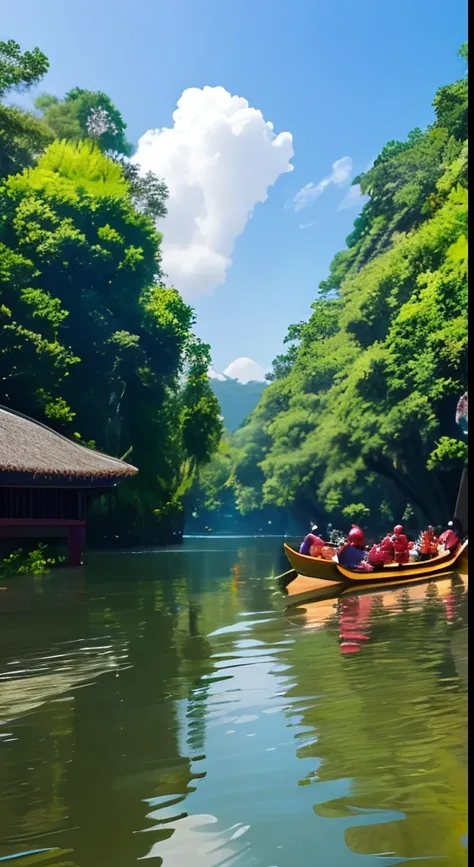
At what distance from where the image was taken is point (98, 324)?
123ft

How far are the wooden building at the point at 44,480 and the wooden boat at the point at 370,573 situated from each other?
726 cm

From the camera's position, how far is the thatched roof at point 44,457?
865 inches

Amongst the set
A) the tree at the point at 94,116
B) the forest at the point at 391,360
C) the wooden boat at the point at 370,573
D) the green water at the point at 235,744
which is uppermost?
the tree at the point at 94,116

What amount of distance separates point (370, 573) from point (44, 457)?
9830mm

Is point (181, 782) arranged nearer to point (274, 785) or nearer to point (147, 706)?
point (274, 785)

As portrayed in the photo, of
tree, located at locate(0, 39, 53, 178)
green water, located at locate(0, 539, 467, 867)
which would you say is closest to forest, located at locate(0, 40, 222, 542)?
tree, located at locate(0, 39, 53, 178)

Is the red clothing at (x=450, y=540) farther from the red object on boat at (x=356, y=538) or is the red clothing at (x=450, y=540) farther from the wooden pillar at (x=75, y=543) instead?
the wooden pillar at (x=75, y=543)

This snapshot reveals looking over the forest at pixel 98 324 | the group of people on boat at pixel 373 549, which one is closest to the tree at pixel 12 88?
the forest at pixel 98 324

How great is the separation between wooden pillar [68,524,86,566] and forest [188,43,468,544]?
44.7 feet

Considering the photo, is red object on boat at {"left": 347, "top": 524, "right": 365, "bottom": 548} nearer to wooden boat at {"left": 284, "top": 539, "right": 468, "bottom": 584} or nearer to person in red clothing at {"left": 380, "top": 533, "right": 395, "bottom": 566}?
person in red clothing at {"left": 380, "top": 533, "right": 395, "bottom": 566}

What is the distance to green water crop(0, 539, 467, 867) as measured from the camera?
510 centimetres

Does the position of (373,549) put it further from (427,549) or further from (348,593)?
(427,549)

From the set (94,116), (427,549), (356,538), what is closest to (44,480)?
(356,538)
